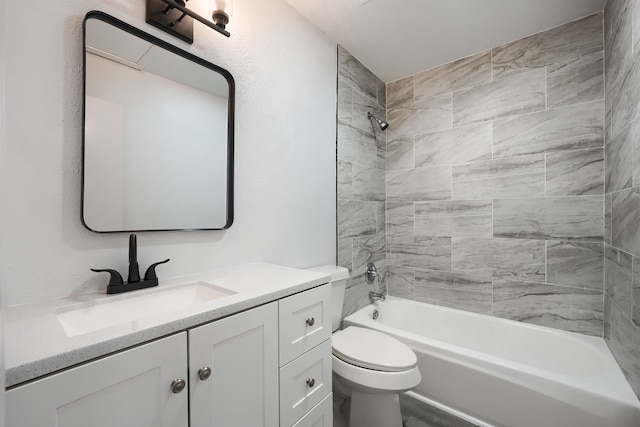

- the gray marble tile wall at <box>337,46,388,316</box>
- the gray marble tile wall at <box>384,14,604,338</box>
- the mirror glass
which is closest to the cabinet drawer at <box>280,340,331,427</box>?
the mirror glass

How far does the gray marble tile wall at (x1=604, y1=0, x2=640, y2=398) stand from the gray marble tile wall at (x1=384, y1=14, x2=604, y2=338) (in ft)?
0.06

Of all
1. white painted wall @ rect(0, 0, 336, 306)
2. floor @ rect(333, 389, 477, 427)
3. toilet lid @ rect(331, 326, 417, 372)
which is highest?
white painted wall @ rect(0, 0, 336, 306)

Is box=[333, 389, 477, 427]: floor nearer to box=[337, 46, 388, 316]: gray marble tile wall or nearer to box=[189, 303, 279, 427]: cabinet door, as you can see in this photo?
box=[337, 46, 388, 316]: gray marble tile wall

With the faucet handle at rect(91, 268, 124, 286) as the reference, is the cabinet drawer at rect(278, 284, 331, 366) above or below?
below

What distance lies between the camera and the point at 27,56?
811 millimetres

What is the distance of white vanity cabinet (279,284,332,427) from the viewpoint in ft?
3.18

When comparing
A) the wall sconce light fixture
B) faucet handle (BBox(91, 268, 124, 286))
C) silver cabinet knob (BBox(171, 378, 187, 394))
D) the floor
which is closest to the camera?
silver cabinet knob (BBox(171, 378, 187, 394))

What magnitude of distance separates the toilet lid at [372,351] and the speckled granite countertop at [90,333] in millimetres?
614

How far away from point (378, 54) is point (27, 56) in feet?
6.73

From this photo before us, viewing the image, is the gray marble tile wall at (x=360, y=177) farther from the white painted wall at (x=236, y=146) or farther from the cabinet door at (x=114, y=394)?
the cabinet door at (x=114, y=394)

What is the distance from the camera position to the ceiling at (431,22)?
161cm

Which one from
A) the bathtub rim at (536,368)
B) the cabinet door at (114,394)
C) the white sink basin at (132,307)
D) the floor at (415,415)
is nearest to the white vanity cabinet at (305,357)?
the white sink basin at (132,307)

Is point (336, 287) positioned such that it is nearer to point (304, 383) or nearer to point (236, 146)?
point (304, 383)

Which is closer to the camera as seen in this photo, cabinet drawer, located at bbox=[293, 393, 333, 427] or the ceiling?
cabinet drawer, located at bbox=[293, 393, 333, 427]
